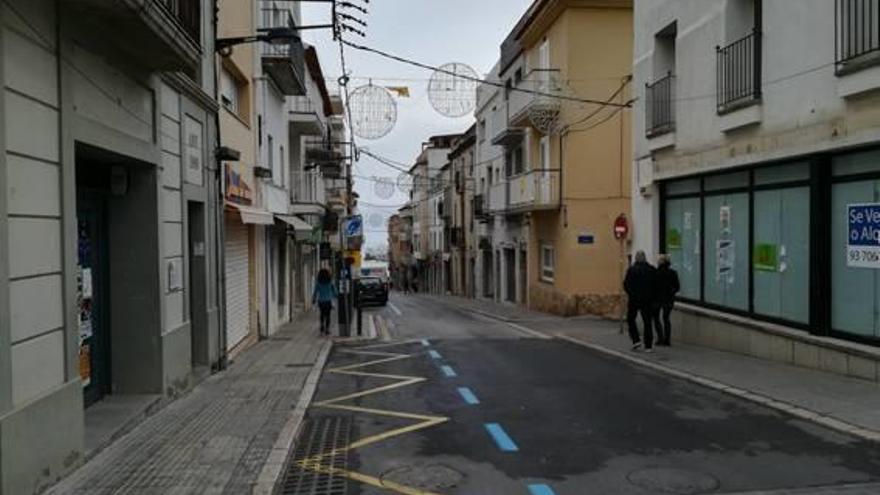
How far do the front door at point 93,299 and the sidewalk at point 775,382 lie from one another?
298 inches

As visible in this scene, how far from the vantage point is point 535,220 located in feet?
101

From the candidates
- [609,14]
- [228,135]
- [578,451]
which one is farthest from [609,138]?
[578,451]

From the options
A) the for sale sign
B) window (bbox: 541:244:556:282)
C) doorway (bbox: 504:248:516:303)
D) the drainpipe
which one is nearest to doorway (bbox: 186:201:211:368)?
the drainpipe

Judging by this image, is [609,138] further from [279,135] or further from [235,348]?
[235,348]

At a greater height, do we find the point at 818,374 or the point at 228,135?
the point at 228,135

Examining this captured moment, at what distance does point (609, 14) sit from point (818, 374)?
17.5 metres

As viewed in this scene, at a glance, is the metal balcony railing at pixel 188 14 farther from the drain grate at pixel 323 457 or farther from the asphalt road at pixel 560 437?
the asphalt road at pixel 560 437

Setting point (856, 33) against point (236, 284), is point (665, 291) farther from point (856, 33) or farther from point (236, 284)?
point (236, 284)

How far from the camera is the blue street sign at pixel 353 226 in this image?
66.2 ft

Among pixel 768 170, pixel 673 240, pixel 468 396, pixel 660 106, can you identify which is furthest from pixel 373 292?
pixel 468 396

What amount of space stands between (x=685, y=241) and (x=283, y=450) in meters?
11.3

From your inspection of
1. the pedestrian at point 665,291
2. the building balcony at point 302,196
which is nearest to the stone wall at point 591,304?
the building balcony at point 302,196

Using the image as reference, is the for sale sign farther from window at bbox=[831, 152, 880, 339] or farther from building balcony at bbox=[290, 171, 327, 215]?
building balcony at bbox=[290, 171, 327, 215]

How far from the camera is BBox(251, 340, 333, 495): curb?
637 cm
